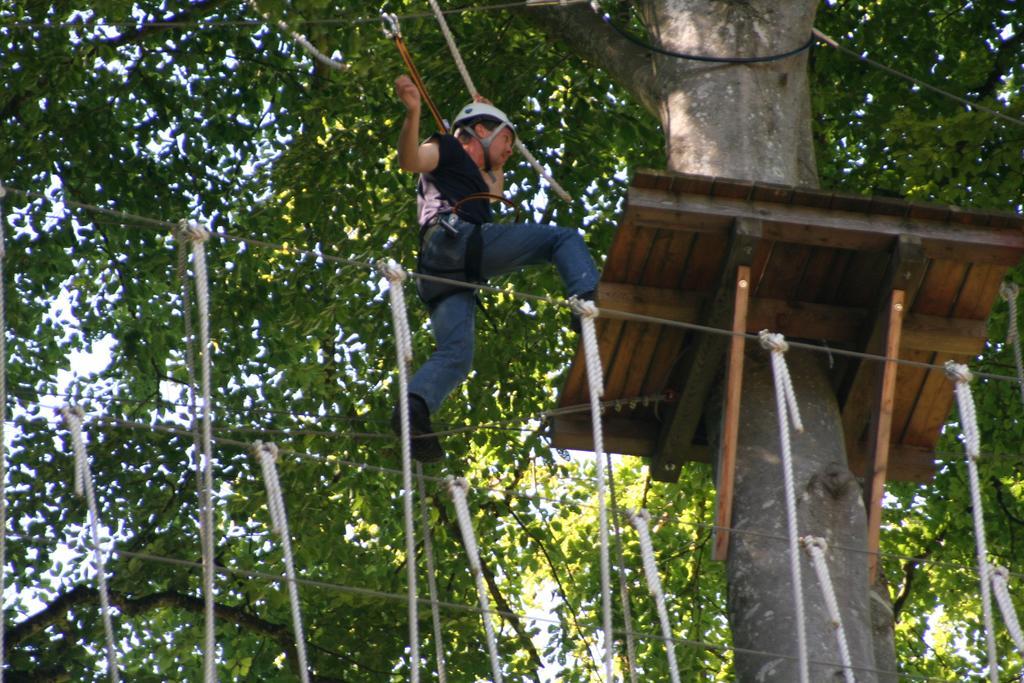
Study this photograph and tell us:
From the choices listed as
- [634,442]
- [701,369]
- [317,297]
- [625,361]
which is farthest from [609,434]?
[317,297]

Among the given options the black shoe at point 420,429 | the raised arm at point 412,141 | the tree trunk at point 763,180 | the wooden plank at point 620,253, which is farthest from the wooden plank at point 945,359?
the raised arm at point 412,141

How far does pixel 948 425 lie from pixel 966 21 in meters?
2.01

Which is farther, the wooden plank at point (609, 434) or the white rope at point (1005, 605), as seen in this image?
the wooden plank at point (609, 434)

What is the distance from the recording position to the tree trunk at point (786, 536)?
3967 millimetres

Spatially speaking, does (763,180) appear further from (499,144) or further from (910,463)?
(910,463)

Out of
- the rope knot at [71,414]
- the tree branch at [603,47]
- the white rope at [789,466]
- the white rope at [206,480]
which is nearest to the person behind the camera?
the white rope at [206,480]

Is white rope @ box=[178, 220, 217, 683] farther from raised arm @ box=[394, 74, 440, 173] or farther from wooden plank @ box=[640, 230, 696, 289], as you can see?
wooden plank @ box=[640, 230, 696, 289]

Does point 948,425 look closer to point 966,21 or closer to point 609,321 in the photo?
A: point 966,21

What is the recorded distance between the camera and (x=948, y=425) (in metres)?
8.03

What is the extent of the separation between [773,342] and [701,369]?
0.47 metres

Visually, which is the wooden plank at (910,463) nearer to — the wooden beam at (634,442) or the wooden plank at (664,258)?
the wooden beam at (634,442)

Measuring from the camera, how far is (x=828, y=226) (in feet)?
13.8

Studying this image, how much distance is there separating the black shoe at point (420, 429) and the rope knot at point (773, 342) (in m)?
0.96

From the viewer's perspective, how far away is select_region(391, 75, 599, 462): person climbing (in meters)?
4.52
